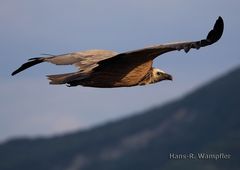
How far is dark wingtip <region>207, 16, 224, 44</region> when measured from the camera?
55.5 feet

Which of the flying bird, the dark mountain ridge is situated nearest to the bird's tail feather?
the flying bird

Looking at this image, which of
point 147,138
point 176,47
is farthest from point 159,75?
point 147,138

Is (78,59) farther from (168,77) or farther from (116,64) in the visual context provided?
(168,77)

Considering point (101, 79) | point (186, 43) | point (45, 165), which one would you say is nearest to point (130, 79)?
point (101, 79)

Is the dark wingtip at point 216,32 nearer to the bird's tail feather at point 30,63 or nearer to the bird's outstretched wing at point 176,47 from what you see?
the bird's outstretched wing at point 176,47

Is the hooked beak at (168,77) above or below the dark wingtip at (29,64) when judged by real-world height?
below

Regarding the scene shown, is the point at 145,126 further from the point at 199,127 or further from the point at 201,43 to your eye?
the point at 201,43

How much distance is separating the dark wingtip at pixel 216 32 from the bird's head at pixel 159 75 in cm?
209

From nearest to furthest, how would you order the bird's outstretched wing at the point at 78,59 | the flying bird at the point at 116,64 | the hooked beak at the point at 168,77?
the flying bird at the point at 116,64 < the bird's outstretched wing at the point at 78,59 < the hooked beak at the point at 168,77

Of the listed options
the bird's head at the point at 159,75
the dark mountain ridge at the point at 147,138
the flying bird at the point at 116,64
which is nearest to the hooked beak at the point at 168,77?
the bird's head at the point at 159,75

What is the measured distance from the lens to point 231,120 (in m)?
142

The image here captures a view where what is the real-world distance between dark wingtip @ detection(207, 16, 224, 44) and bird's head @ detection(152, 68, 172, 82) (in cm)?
209

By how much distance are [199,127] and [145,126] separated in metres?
8.34

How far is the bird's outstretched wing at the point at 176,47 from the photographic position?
54.0ft
